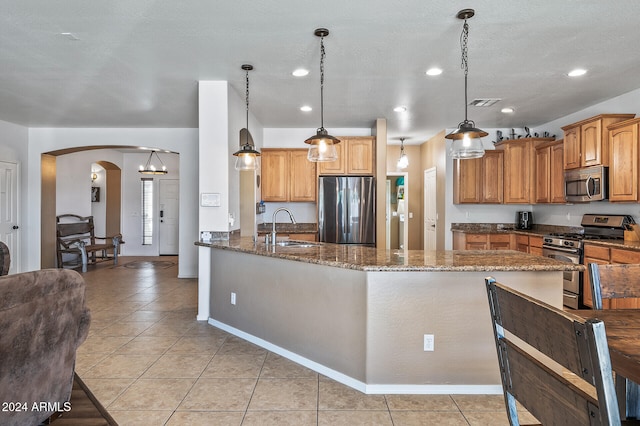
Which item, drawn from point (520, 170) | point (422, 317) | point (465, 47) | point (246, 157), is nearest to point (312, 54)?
point (246, 157)

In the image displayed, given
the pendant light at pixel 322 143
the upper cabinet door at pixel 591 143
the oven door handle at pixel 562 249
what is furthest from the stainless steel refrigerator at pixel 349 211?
the upper cabinet door at pixel 591 143

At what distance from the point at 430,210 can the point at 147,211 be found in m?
6.80

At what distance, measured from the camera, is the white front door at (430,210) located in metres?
6.93

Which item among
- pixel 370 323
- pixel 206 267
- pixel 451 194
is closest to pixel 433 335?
pixel 370 323

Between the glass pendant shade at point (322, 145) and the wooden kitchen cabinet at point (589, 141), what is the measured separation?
10.8 feet

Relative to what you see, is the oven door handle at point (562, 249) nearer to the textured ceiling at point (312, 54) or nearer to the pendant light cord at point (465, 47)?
the textured ceiling at point (312, 54)

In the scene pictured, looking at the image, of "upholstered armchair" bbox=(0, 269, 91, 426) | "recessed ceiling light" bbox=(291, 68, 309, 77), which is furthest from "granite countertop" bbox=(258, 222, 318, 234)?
"upholstered armchair" bbox=(0, 269, 91, 426)

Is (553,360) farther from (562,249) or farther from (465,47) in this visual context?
(562,249)

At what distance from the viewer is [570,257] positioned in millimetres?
4434

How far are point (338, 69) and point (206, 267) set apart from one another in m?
2.40

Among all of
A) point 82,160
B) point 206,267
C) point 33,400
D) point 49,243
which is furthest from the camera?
point 82,160

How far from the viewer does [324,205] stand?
18.7 feet

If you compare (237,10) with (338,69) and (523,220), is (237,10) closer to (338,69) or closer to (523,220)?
(338,69)

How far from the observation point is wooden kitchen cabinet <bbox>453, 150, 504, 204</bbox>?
6004 millimetres
